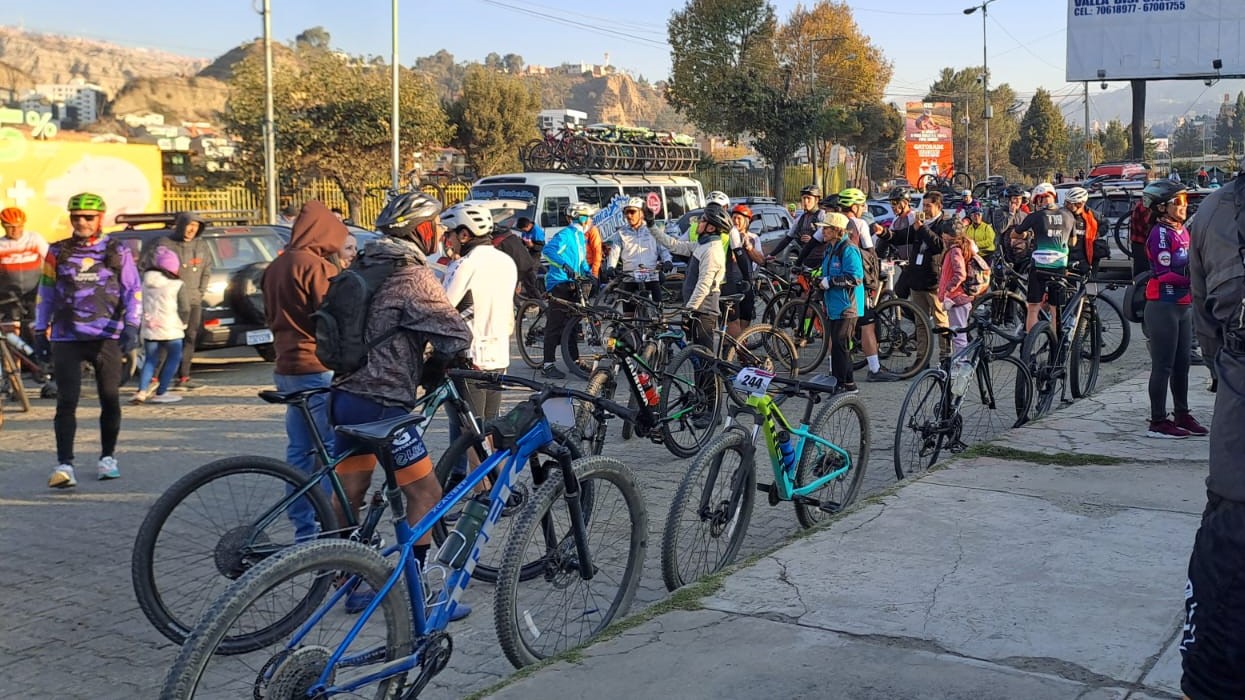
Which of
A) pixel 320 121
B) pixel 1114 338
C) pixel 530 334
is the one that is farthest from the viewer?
pixel 320 121

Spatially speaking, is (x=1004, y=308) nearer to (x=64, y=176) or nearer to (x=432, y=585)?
(x=432, y=585)

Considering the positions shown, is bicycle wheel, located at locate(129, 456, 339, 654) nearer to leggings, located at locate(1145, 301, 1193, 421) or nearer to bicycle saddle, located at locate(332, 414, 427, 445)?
bicycle saddle, located at locate(332, 414, 427, 445)

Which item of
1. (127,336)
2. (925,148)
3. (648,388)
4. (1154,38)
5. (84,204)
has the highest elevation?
(1154,38)

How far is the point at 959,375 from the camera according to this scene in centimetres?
738

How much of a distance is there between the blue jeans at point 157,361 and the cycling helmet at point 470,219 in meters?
5.32

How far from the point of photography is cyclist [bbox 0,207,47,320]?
36.7 ft

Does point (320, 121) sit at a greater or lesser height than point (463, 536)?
greater

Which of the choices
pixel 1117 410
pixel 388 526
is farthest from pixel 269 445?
pixel 1117 410

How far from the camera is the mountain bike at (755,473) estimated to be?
508 cm

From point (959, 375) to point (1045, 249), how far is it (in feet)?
17.0

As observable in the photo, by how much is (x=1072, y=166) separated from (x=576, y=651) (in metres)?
95.1

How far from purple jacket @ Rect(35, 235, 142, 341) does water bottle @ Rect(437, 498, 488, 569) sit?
424cm

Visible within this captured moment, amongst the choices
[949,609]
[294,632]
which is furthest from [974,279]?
[294,632]

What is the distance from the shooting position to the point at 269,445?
8.99m
